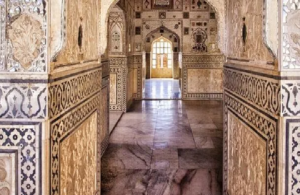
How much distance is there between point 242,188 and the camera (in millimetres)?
2621

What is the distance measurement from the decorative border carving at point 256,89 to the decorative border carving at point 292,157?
9 cm

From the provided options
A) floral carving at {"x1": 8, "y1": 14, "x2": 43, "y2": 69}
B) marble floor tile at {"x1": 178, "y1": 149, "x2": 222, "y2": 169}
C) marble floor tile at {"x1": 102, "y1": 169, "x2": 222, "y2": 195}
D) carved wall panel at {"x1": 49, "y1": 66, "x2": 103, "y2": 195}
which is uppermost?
floral carving at {"x1": 8, "y1": 14, "x2": 43, "y2": 69}

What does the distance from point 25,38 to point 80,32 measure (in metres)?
0.75

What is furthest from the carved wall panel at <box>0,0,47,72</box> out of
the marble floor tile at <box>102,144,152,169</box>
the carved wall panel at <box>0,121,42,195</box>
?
the marble floor tile at <box>102,144,152,169</box>

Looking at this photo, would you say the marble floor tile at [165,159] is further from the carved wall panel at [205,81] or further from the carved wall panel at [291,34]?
the carved wall panel at [205,81]

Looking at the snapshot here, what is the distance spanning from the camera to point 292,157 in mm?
1809

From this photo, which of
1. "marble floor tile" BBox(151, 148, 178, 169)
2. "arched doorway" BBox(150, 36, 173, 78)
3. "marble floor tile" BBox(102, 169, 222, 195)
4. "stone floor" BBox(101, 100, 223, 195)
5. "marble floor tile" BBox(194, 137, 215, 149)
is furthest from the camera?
"arched doorway" BBox(150, 36, 173, 78)

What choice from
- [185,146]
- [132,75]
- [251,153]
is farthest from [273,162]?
[132,75]

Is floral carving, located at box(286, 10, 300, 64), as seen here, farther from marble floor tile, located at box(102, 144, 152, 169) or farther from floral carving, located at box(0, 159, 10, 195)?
marble floor tile, located at box(102, 144, 152, 169)

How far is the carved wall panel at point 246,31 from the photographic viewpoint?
2.11 meters

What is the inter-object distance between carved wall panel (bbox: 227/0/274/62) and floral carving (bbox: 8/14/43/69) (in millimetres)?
1054

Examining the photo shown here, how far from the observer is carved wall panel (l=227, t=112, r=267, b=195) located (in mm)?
2127

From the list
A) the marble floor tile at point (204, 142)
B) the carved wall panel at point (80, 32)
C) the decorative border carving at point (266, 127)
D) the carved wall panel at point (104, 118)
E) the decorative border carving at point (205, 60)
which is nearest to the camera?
the decorative border carving at point (266, 127)

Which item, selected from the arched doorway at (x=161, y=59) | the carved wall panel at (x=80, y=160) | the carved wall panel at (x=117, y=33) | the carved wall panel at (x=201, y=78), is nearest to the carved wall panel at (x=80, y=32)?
the carved wall panel at (x=80, y=160)
